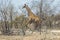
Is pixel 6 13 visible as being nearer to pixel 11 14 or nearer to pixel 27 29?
pixel 11 14

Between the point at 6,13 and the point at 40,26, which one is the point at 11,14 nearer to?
the point at 6,13

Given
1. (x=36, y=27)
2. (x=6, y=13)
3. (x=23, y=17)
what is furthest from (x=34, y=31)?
(x=6, y=13)

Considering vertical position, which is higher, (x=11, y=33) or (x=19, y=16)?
(x=19, y=16)

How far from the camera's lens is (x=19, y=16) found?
1759 centimetres

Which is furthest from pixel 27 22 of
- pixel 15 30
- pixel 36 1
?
pixel 36 1

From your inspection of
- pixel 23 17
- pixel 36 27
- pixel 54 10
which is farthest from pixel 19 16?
pixel 54 10

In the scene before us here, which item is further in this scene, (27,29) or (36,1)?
(36,1)

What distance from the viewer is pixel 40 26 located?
57.8ft

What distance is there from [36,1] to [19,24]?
2690 millimetres

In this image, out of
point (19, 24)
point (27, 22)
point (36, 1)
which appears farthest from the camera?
point (36, 1)

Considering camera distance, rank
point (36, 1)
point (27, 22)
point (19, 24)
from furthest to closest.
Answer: point (36, 1) < point (19, 24) < point (27, 22)

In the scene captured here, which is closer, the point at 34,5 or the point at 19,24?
the point at 19,24

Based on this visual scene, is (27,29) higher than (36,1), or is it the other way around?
(36,1)

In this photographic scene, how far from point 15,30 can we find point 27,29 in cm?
139
